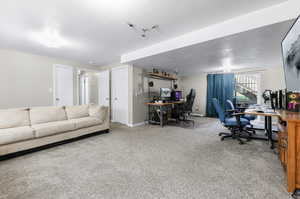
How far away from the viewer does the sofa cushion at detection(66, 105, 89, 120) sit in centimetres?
330

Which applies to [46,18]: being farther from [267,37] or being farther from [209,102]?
[209,102]

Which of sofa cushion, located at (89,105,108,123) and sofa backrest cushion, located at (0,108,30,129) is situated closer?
sofa backrest cushion, located at (0,108,30,129)

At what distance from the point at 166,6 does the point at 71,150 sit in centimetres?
286

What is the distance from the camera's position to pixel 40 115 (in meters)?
2.84

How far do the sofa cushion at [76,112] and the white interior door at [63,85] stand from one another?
1.44 m

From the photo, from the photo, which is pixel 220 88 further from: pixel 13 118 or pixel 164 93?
pixel 13 118

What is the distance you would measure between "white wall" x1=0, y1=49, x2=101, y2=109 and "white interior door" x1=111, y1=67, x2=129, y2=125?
188cm

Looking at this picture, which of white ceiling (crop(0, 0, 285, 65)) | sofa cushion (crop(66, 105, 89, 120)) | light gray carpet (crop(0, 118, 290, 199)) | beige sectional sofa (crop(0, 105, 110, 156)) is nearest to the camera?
light gray carpet (crop(0, 118, 290, 199))

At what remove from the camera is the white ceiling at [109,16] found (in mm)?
1813

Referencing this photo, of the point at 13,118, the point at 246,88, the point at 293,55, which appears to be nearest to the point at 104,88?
the point at 13,118

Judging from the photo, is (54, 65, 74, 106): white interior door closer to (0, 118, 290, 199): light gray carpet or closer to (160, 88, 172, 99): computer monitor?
(0, 118, 290, 199): light gray carpet

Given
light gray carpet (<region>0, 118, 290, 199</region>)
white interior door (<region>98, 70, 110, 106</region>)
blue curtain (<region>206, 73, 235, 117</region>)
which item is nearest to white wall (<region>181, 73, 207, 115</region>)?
blue curtain (<region>206, 73, 235, 117</region>)

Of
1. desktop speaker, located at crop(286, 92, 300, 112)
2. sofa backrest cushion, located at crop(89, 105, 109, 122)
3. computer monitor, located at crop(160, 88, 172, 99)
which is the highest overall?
computer monitor, located at crop(160, 88, 172, 99)

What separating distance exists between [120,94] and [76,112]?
1.63m
